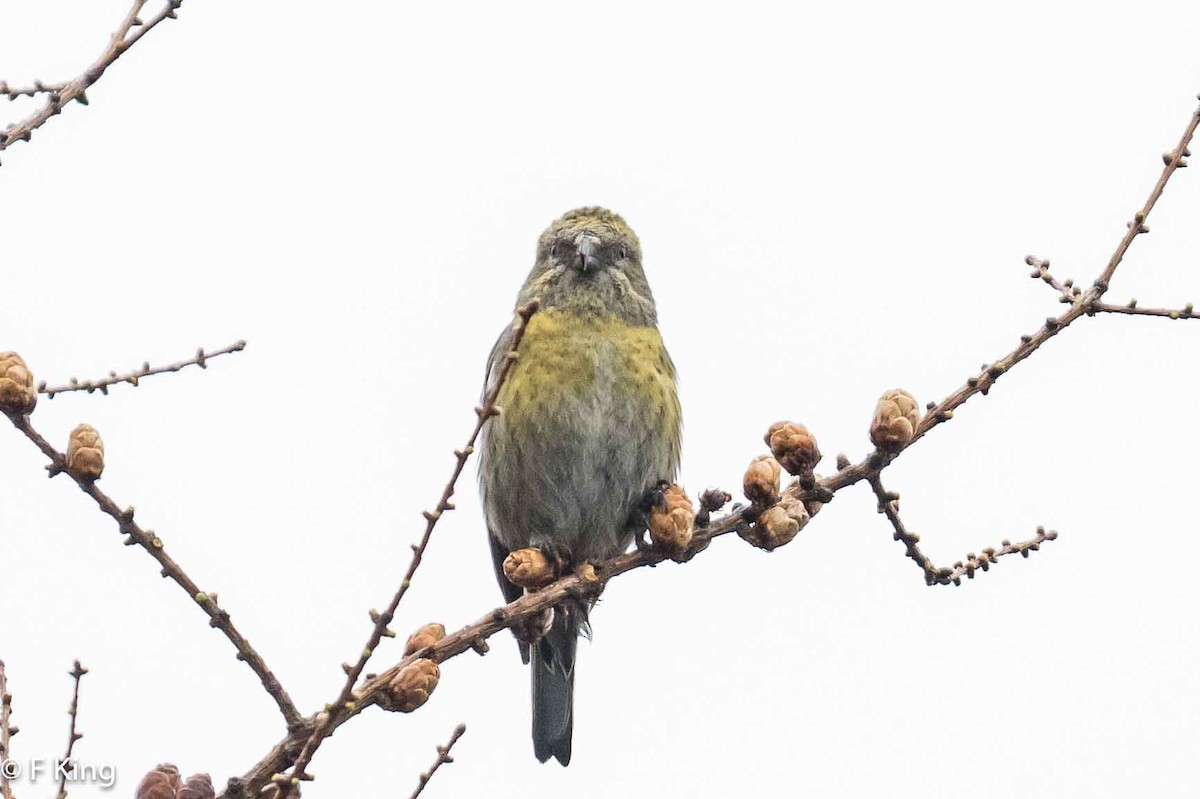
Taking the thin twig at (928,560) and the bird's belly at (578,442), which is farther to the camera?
the bird's belly at (578,442)

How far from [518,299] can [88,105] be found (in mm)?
3174

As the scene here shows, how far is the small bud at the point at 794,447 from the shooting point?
3.22 m

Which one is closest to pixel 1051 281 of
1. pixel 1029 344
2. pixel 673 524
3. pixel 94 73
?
pixel 1029 344

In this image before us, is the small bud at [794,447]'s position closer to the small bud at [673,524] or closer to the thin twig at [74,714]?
the small bud at [673,524]

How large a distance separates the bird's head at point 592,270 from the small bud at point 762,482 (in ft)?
6.59

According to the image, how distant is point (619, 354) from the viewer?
5039mm

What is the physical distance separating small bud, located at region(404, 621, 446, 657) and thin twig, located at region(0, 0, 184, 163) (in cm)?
119

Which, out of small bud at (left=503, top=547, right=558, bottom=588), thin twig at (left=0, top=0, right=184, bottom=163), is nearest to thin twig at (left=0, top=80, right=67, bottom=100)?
thin twig at (left=0, top=0, right=184, bottom=163)

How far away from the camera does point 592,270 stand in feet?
17.6

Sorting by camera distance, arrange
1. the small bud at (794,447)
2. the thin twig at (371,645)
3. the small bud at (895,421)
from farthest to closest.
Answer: the small bud at (794,447)
the small bud at (895,421)
the thin twig at (371,645)

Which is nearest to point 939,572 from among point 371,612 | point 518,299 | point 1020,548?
point 1020,548

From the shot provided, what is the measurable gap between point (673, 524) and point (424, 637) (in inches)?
33.8

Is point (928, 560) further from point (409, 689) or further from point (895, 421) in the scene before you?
point (409, 689)

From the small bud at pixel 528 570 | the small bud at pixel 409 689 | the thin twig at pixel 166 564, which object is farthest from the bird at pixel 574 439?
the thin twig at pixel 166 564
